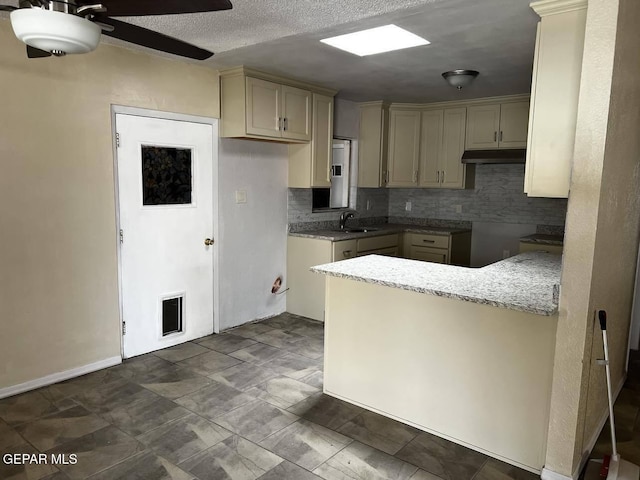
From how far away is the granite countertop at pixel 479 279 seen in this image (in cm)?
215

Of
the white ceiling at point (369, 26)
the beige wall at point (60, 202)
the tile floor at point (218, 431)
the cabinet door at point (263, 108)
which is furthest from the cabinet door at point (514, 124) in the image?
the beige wall at point (60, 202)

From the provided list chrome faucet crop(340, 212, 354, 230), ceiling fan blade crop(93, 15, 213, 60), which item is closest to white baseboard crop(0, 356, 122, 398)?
ceiling fan blade crop(93, 15, 213, 60)

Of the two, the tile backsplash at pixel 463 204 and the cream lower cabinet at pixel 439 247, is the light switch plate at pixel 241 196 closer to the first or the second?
the tile backsplash at pixel 463 204

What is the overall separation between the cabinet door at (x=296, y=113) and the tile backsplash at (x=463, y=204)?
0.64 m

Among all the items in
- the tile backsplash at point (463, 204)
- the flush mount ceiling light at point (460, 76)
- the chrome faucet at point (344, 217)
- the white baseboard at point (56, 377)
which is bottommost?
the white baseboard at point (56, 377)

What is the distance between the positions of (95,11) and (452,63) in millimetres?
2601

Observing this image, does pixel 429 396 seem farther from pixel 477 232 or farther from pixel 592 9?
pixel 477 232

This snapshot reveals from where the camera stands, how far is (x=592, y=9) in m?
1.87

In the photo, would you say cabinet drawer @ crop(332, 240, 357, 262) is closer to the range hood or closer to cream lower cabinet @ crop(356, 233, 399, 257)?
cream lower cabinet @ crop(356, 233, 399, 257)

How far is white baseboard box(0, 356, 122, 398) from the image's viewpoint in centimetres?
291

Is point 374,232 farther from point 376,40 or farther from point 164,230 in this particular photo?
point 376,40

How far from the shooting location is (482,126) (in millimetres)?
4938

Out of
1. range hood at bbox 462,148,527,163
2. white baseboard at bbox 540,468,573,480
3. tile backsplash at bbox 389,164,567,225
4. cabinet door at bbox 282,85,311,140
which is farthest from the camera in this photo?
tile backsplash at bbox 389,164,567,225

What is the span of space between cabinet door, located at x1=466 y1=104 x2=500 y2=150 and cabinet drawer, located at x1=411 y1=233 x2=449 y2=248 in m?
1.02
